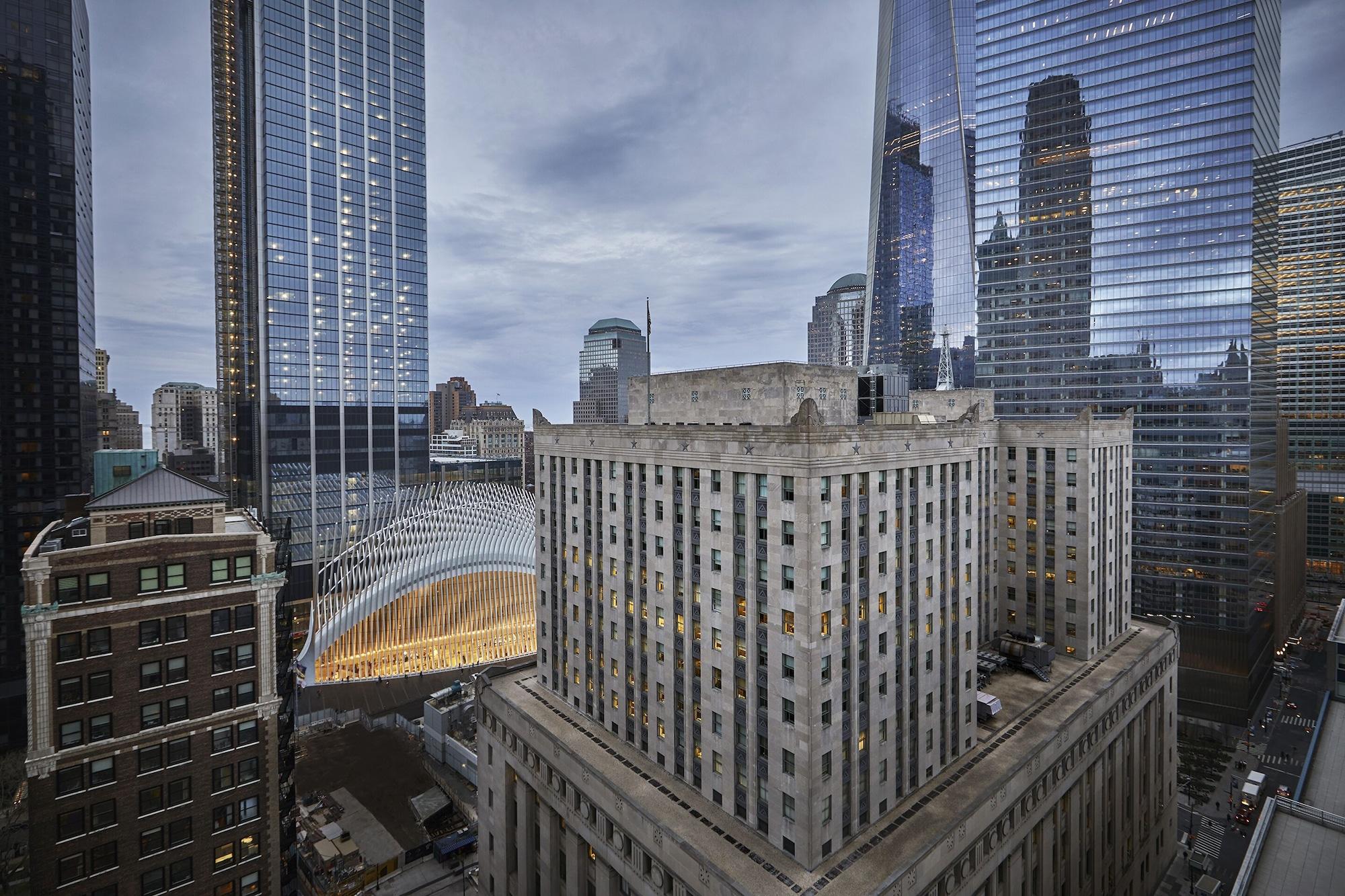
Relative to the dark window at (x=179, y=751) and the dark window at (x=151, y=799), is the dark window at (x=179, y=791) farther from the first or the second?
the dark window at (x=179, y=751)

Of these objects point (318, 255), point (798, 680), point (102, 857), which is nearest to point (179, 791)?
point (102, 857)

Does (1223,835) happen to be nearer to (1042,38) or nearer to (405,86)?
(1042,38)

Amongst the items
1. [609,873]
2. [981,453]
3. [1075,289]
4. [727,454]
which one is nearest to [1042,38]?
[1075,289]

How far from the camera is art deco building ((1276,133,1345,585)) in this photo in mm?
177625

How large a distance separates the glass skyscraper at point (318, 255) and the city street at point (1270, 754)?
611 feet

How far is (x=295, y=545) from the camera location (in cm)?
15388

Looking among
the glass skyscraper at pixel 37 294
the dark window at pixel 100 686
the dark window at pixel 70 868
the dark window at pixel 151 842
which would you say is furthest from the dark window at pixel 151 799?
the glass skyscraper at pixel 37 294

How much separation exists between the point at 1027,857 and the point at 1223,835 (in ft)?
186

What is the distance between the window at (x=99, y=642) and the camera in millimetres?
43875

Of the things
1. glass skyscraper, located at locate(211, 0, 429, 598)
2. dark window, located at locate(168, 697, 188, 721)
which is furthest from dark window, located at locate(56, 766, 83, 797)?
glass skyscraper, located at locate(211, 0, 429, 598)

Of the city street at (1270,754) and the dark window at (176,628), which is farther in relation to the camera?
the city street at (1270,754)

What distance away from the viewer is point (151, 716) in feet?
150

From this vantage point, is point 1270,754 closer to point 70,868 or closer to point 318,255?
point 70,868

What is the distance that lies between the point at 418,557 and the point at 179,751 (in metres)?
75.1
